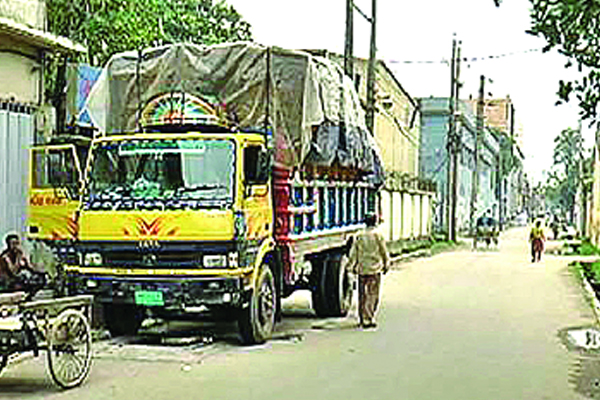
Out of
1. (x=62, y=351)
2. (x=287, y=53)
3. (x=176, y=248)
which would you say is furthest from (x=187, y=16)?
(x=62, y=351)

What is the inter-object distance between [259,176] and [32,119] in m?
6.20

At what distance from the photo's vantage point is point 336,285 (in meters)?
18.8

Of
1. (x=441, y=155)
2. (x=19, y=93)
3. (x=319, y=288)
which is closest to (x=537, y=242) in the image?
(x=319, y=288)

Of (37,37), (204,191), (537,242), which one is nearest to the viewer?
(204,191)

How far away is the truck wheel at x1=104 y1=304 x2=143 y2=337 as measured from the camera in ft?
50.2

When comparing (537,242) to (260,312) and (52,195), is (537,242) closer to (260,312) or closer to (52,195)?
(52,195)

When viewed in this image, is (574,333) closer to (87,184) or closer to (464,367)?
(464,367)

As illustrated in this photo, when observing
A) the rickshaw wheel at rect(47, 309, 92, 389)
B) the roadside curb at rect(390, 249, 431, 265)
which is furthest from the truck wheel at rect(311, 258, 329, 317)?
the roadside curb at rect(390, 249, 431, 265)

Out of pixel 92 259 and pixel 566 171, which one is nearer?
pixel 92 259

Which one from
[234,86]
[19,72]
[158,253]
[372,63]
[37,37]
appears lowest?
[158,253]

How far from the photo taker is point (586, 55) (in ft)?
35.6

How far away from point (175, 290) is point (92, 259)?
117 cm

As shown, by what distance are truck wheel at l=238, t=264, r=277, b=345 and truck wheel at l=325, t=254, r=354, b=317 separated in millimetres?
3345

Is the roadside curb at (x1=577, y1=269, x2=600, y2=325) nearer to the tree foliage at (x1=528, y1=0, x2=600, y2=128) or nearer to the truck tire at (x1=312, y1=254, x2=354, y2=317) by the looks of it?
the truck tire at (x1=312, y1=254, x2=354, y2=317)
